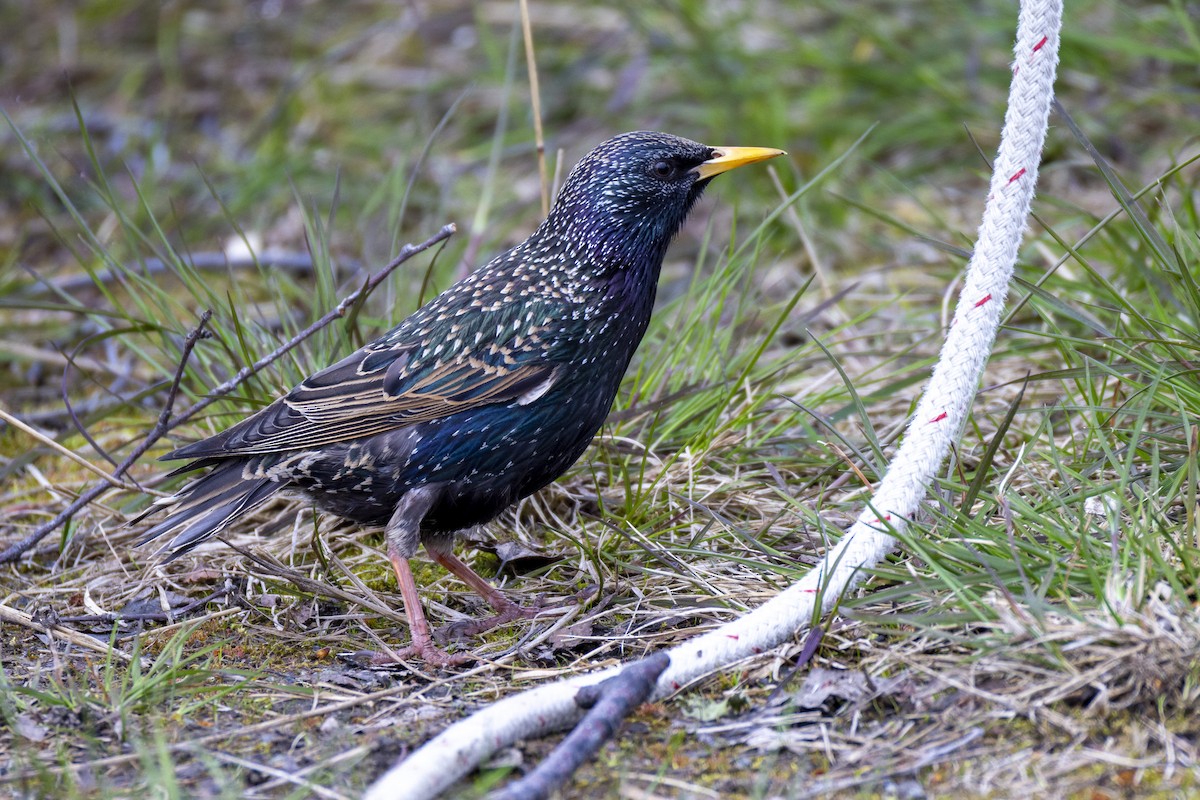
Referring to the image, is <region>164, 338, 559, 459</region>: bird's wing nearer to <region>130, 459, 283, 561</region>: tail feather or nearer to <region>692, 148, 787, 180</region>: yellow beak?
<region>130, 459, 283, 561</region>: tail feather

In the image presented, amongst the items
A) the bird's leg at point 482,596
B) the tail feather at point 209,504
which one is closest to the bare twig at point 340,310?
the tail feather at point 209,504

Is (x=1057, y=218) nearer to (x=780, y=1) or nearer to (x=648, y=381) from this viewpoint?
(x=648, y=381)

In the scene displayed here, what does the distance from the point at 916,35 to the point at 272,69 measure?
3.97 metres

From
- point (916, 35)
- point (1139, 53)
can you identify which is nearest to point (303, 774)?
point (1139, 53)

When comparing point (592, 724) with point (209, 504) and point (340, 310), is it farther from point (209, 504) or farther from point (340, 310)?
point (209, 504)

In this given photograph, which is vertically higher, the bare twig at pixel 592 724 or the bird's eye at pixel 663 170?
the bird's eye at pixel 663 170

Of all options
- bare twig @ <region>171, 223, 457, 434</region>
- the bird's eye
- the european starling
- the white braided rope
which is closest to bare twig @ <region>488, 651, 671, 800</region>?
the white braided rope

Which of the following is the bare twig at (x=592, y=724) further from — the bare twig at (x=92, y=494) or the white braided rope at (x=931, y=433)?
the bare twig at (x=92, y=494)

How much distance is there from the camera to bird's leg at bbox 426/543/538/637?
3309 millimetres

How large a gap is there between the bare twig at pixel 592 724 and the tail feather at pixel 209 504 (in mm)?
1272

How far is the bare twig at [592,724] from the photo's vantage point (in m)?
Answer: 2.24

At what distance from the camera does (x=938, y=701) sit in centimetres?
254

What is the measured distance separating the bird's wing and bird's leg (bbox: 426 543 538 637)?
0.46 meters

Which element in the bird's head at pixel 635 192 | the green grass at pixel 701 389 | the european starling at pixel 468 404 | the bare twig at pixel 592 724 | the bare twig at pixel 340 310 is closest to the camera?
the bare twig at pixel 592 724
